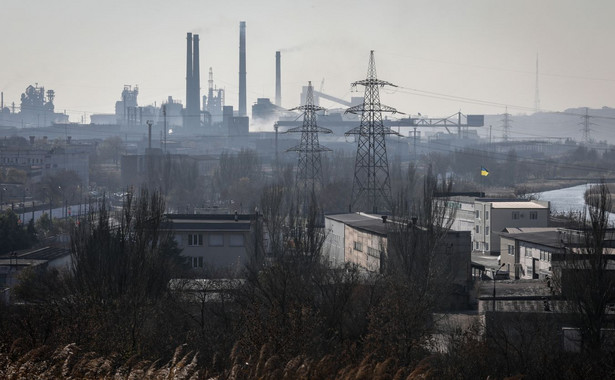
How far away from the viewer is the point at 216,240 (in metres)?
7.63

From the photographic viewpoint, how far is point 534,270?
7223mm

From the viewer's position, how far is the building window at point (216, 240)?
7.62 meters

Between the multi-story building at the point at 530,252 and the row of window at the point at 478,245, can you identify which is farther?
the row of window at the point at 478,245

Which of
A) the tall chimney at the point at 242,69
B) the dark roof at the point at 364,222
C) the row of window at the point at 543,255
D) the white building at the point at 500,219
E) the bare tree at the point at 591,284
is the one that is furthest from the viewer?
the tall chimney at the point at 242,69

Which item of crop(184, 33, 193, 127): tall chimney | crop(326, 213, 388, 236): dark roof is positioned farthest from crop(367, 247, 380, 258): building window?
crop(184, 33, 193, 127): tall chimney

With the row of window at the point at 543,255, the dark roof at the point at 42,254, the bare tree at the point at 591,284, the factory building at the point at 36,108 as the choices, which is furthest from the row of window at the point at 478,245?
the factory building at the point at 36,108

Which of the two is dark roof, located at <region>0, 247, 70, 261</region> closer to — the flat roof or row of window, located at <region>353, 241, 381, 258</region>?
row of window, located at <region>353, 241, 381, 258</region>

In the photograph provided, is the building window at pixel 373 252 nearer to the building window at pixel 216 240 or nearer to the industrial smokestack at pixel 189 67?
the building window at pixel 216 240

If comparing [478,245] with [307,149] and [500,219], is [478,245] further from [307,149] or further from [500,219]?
[307,149]

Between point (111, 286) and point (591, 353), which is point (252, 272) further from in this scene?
point (591, 353)

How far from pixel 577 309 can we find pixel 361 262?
325cm

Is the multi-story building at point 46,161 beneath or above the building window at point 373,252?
above

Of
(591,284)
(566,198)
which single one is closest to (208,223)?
(591,284)

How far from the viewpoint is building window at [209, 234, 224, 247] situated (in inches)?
300
